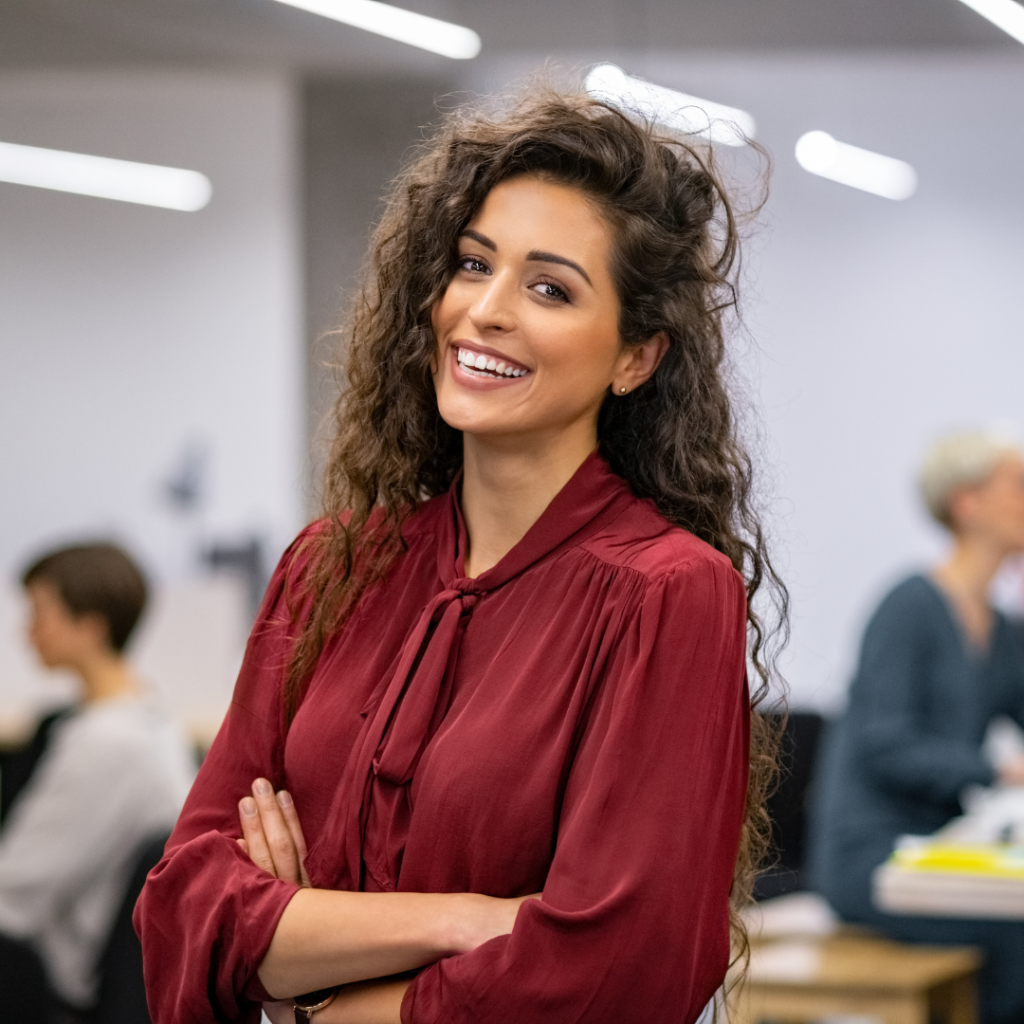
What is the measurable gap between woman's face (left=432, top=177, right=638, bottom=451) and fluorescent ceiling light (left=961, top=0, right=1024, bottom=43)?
3149mm

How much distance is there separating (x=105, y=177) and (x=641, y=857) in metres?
3.34

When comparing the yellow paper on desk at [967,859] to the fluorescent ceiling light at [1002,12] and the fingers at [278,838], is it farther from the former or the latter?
the fluorescent ceiling light at [1002,12]

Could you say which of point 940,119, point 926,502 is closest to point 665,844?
point 926,502

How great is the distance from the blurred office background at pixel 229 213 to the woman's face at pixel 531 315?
2338 mm

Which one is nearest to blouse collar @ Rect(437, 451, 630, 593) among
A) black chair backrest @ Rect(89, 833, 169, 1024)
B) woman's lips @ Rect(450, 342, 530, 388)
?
woman's lips @ Rect(450, 342, 530, 388)

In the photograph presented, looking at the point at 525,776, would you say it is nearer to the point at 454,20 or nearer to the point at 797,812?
the point at 797,812

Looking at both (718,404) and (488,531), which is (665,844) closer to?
(488,531)

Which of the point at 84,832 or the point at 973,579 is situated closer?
the point at 84,832

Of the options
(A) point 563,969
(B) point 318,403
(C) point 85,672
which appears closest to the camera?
(A) point 563,969

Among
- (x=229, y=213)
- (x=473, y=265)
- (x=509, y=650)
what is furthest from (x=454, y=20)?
(x=509, y=650)

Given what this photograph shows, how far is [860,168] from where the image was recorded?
4922 millimetres

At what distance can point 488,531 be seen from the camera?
159 cm

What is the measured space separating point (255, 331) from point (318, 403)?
288mm

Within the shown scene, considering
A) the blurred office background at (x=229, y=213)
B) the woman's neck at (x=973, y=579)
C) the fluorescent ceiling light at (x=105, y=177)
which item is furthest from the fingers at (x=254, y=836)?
the fluorescent ceiling light at (x=105, y=177)
